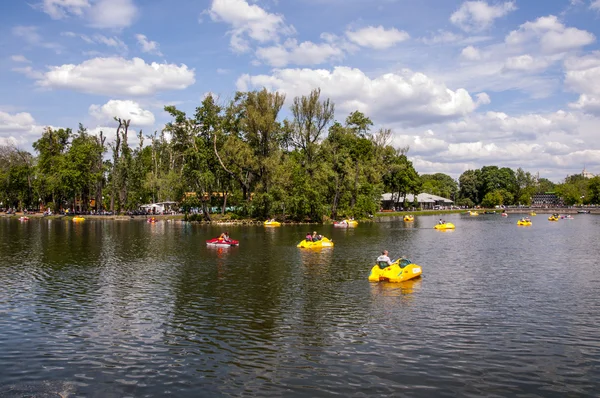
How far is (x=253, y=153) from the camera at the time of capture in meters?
87.5

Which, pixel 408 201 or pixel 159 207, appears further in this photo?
pixel 408 201

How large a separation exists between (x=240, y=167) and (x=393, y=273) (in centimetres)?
6258

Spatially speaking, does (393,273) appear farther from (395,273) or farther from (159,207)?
(159,207)

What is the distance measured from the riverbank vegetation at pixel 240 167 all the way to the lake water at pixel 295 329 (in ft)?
168

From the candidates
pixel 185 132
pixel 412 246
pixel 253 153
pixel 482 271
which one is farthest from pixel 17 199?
pixel 482 271

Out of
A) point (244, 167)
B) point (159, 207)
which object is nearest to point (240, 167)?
point (244, 167)

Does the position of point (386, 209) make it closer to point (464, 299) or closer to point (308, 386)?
point (464, 299)

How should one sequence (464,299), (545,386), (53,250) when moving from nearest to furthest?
(545,386) < (464,299) < (53,250)

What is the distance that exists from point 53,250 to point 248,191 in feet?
161

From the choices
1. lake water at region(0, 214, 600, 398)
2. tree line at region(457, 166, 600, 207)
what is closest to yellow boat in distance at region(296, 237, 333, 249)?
lake water at region(0, 214, 600, 398)

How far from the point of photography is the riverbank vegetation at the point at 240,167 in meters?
87.1

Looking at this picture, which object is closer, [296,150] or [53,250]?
[53,250]

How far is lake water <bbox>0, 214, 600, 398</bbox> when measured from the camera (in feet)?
44.8

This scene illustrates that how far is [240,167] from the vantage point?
8794 centimetres
